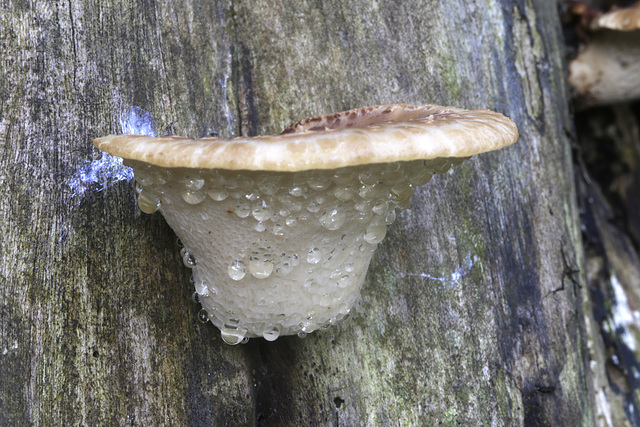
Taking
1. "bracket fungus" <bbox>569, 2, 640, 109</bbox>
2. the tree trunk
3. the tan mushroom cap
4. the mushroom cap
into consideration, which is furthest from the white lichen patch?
"bracket fungus" <bbox>569, 2, 640, 109</bbox>

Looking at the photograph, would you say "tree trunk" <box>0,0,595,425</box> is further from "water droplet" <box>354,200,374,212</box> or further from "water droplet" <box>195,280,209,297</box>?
"water droplet" <box>354,200,374,212</box>

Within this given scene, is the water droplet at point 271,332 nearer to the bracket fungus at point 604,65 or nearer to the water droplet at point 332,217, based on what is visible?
the water droplet at point 332,217

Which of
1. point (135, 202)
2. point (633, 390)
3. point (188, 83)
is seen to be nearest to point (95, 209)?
point (135, 202)

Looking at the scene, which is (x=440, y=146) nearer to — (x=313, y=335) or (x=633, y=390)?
(x=313, y=335)

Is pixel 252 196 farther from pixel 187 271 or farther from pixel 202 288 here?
pixel 187 271

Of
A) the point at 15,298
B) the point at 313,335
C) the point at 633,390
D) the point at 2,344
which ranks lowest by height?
the point at 633,390

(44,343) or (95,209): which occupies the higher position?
(95,209)
